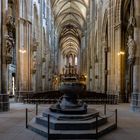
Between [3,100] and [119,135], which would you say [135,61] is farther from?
[119,135]

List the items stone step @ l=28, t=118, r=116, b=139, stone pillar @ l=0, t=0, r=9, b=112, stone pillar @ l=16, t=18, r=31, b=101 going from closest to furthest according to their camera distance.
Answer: stone step @ l=28, t=118, r=116, b=139, stone pillar @ l=0, t=0, r=9, b=112, stone pillar @ l=16, t=18, r=31, b=101

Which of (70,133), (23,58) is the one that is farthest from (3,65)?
Result: (70,133)

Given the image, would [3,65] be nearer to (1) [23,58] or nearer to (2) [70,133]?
(1) [23,58]

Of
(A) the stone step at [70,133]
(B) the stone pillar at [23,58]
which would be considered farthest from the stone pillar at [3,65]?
(B) the stone pillar at [23,58]

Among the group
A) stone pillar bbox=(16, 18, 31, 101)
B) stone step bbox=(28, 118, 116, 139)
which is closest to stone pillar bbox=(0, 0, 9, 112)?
stone step bbox=(28, 118, 116, 139)

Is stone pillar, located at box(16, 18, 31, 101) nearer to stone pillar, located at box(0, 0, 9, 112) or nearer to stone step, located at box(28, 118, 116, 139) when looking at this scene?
stone pillar, located at box(0, 0, 9, 112)

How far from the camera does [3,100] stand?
1928 cm

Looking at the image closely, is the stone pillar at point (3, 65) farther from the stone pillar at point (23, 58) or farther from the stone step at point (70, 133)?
the stone pillar at point (23, 58)

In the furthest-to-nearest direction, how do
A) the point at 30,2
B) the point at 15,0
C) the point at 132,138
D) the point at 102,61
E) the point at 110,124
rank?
1. the point at 102,61
2. the point at 30,2
3. the point at 15,0
4. the point at 110,124
5. the point at 132,138

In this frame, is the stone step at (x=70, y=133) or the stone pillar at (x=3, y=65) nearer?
the stone step at (x=70, y=133)

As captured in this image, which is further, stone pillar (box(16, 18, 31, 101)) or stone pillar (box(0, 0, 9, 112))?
stone pillar (box(16, 18, 31, 101))

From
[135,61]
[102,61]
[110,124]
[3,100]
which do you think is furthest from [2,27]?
[102,61]

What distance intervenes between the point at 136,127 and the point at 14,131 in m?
4.76

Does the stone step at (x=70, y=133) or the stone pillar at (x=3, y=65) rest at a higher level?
the stone pillar at (x=3, y=65)
